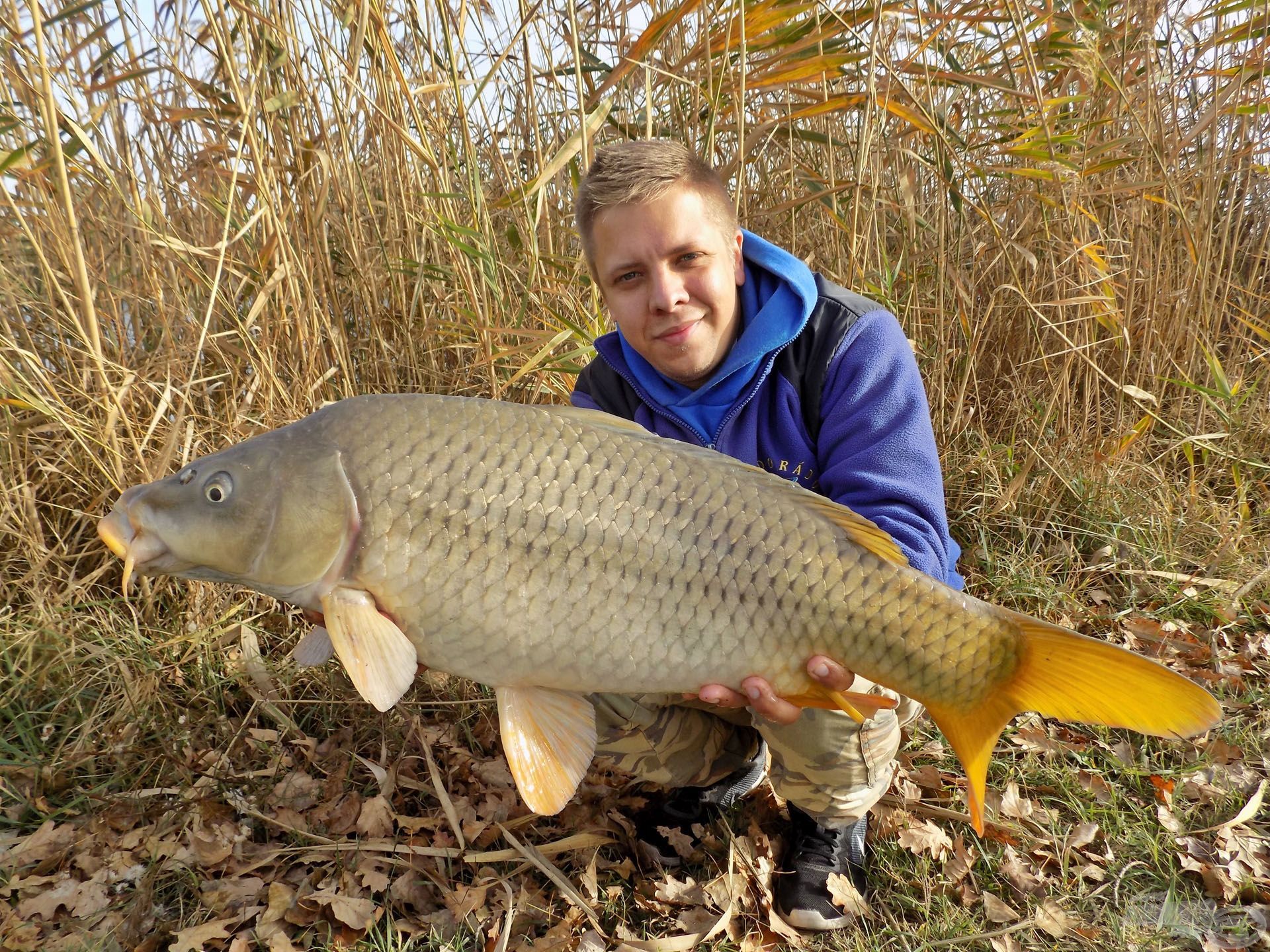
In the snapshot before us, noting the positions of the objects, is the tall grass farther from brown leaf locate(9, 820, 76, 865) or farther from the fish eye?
the fish eye

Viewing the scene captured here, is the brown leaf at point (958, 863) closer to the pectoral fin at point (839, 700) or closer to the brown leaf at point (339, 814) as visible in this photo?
the pectoral fin at point (839, 700)

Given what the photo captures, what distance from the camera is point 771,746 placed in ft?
5.51

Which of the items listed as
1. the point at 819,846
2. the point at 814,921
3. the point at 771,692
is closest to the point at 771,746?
the point at 819,846

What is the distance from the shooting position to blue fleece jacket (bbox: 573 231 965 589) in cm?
154

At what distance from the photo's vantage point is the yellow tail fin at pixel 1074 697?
3.71ft

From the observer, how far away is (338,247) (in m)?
2.43

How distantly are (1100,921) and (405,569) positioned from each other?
1265mm

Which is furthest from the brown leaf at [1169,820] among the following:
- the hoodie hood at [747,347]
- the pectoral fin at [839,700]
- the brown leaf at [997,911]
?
the hoodie hood at [747,347]

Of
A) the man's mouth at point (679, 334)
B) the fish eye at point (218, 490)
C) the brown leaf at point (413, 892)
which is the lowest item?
the brown leaf at point (413, 892)

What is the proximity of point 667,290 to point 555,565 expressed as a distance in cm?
63

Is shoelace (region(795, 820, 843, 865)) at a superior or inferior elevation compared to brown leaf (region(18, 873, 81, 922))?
inferior

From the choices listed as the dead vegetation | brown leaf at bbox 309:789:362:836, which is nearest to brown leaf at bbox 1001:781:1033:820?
the dead vegetation

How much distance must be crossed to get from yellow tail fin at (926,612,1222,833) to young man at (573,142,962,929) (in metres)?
0.30

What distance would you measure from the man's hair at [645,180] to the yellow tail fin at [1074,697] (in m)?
0.95
